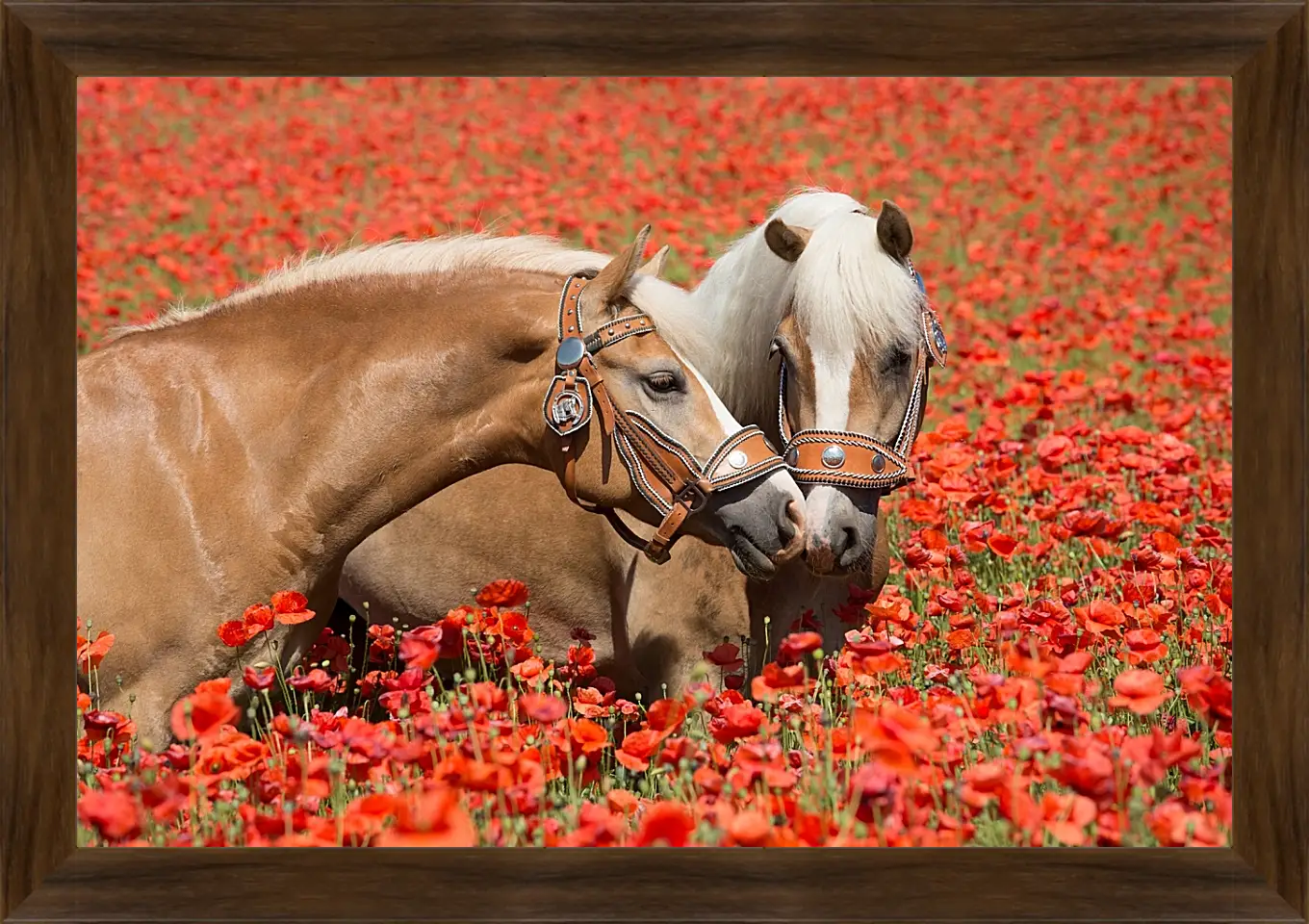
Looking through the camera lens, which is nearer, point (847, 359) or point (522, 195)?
point (847, 359)

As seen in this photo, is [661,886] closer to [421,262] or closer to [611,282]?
[611,282]

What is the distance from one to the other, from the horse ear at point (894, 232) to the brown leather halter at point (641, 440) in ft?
2.48

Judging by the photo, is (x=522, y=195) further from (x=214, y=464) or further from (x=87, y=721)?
(x=87, y=721)

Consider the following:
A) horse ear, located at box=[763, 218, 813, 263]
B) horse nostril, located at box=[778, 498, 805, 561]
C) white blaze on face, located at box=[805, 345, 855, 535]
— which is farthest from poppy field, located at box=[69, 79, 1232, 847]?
horse ear, located at box=[763, 218, 813, 263]

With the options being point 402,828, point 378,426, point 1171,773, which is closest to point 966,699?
point 1171,773

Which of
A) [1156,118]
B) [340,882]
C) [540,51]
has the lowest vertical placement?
[340,882]

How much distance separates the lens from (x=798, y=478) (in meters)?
4.26

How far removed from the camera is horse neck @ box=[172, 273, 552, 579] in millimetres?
4273

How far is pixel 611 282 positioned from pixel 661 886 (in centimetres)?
176
